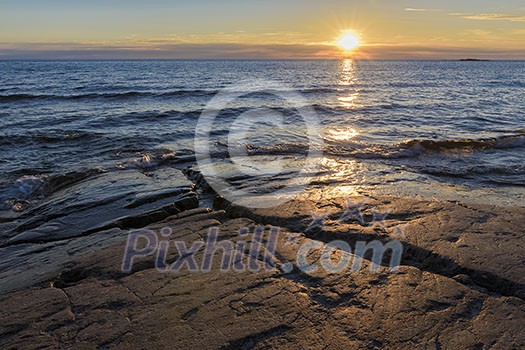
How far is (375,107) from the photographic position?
68.3 ft

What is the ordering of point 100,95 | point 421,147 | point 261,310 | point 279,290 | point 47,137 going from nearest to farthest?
point 261,310 → point 279,290 → point 421,147 → point 47,137 → point 100,95

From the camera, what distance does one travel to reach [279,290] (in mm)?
3408

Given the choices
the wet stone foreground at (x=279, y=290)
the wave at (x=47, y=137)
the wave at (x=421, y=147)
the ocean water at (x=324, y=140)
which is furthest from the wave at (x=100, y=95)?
the wet stone foreground at (x=279, y=290)

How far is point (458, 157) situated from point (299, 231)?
7037mm

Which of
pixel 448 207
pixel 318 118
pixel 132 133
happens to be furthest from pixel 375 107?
pixel 448 207

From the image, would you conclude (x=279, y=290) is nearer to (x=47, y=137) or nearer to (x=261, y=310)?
(x=261, y=310)

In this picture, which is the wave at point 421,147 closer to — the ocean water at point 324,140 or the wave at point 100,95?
the ocean water at point 324,140

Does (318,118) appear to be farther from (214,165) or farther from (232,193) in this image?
(232,193)

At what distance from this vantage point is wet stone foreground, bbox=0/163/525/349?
286 cm

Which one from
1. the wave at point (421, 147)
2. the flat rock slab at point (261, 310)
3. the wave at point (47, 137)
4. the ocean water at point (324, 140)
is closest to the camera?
the flat rock slab at point (261, 310)

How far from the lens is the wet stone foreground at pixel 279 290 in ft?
9.37

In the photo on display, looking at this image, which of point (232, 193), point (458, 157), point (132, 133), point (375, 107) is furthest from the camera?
point (375, 107)

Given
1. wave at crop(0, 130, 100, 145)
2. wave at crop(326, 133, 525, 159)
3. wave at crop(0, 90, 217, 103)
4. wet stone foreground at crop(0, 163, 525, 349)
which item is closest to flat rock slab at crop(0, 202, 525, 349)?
wet stone foreground at crop(0, 163, 525, 349)

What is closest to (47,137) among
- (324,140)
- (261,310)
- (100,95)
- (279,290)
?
(324,140)
